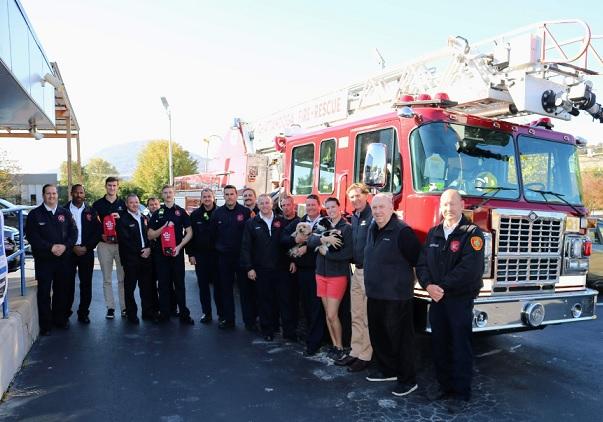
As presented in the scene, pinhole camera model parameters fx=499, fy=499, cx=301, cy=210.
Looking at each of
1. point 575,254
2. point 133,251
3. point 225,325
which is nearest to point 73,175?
point 133,251

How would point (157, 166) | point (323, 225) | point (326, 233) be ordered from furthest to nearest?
point (157, 166), point (323, 225), point (326, 233)

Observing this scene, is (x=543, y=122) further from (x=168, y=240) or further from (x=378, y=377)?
(x=168, y=240)

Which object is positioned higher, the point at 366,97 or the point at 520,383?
the point at 366,97

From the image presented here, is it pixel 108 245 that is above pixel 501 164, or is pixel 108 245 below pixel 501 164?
below

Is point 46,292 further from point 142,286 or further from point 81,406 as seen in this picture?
point 81,406

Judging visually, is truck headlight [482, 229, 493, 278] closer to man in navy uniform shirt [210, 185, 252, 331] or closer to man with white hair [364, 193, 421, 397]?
man with white hair [364, 193, 421, 397]

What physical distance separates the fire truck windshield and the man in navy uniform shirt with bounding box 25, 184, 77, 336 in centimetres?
421

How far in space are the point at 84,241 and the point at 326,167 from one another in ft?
10.6

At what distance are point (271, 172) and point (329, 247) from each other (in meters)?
4.21

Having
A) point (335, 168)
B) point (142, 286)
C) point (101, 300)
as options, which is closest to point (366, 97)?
point (335, 168)

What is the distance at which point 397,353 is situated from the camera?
14.3ft

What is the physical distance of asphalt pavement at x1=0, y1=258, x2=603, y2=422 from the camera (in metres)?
3.90

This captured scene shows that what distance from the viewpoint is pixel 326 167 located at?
6172mm

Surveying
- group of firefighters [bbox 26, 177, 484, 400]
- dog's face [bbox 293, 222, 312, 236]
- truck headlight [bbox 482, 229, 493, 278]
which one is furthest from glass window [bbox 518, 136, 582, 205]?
dog's face [bbox 293, 222, 312, 236]
